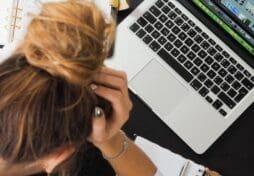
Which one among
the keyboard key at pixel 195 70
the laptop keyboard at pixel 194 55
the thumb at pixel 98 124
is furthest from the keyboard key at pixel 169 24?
the thumb at pixel 98 124

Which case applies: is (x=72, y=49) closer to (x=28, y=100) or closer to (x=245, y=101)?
(x=28, y=100)

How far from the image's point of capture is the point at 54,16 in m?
0.54

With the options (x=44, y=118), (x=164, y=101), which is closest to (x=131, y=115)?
(x=164, y=101)

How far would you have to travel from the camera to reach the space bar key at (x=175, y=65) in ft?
3.02

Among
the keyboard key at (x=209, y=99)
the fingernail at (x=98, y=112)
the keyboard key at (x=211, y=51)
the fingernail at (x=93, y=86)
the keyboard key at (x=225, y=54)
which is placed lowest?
the fingernail at (x=98, y=112)

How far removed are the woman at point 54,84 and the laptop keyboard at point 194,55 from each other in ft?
1.11

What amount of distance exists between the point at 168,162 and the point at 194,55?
0.22m

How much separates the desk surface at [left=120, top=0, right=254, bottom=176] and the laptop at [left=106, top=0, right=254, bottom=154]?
18 millimetres

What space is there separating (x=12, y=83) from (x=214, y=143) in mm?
490

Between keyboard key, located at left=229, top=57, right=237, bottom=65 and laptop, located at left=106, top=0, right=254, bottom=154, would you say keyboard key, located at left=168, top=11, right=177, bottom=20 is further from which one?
keyboard key, located at left=229, top=57, right=237, bottom=65

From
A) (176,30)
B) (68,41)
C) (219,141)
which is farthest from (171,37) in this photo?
(68,41)

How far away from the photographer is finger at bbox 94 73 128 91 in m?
0.59

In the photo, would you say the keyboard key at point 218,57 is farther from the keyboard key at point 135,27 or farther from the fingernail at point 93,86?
the fingernail at point 93,86

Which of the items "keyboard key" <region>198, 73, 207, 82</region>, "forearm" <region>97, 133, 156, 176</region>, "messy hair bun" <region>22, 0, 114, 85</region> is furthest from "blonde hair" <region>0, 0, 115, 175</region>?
"keyboard key" <region>198, 73, 207, 82</region>
